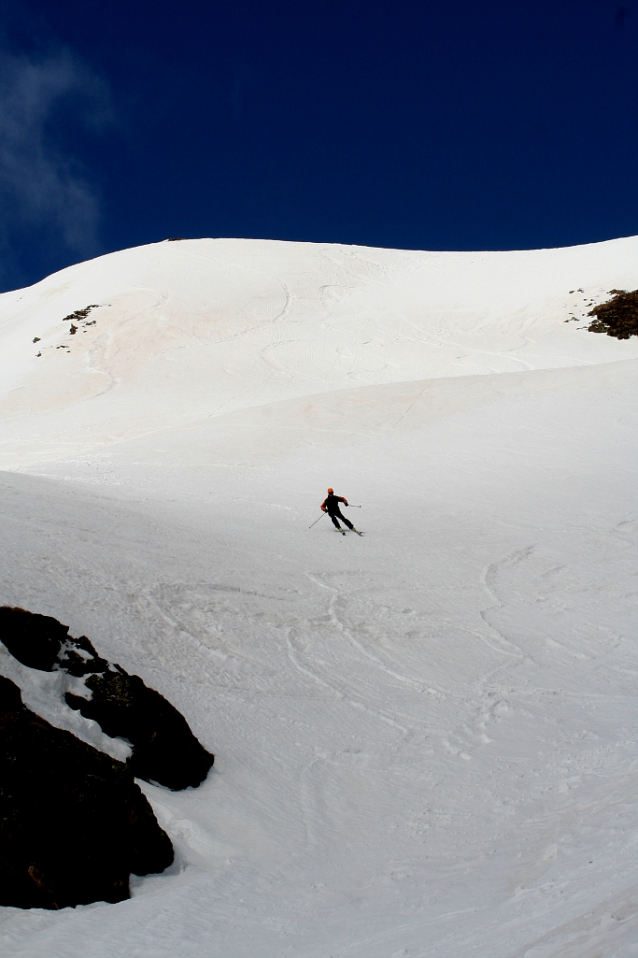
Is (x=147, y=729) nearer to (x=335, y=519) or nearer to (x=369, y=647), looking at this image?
(x=369, y=647)

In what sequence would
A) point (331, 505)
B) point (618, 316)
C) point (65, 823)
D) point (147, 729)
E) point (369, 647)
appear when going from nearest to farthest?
point (65, 823), point (147, 729), point (369, 647), point (331, 505), point (618, 316)

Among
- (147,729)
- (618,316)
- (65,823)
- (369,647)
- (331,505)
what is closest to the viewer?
(65,823)

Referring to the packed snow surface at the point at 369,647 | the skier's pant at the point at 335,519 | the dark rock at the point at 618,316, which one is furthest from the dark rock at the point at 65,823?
the dark rock at the point at 618,316

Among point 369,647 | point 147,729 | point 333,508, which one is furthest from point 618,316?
point 147,729

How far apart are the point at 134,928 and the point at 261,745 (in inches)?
105

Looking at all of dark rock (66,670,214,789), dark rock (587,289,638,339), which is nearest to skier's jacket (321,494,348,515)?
dark rock (66,670,214,789)

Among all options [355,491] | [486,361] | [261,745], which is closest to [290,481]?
[355,491]

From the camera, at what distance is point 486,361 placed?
3541 centimetres

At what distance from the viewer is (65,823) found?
4.45 metres

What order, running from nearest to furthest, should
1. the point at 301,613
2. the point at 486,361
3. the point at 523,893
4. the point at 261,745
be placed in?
the point at 523,893 < the point at 261,745 < the point at 301,613 < the point at 486,361

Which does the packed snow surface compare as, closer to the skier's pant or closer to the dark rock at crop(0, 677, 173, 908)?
the dark rock at crop(0, 677, 173, 908)

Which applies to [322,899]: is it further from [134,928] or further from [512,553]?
[512,553]

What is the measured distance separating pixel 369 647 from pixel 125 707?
13.2ft

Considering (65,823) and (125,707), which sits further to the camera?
(125,707)
